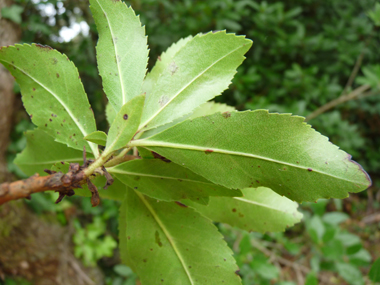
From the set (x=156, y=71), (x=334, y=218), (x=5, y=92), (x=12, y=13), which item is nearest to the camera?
(x=156, y=71)

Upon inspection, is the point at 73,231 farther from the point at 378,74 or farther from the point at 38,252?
the point at 378,74

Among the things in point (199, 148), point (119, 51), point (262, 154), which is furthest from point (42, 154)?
point (262, 154)

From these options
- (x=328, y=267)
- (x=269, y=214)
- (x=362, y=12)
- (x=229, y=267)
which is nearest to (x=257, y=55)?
(x=362, y=12)

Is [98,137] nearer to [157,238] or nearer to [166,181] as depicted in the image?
[166,181]

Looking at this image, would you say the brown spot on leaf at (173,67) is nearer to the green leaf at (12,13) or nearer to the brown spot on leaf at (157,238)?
the brown spot on leaf at (157,238)

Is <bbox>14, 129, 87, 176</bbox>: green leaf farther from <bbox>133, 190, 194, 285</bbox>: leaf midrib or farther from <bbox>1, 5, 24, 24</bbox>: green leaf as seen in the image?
<bbox>1, 5, 24, 24</bbox>: green leaf

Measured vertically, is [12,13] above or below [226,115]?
above

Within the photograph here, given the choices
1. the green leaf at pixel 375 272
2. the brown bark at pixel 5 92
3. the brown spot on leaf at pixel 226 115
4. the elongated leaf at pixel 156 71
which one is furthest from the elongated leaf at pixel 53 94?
the brown bark at pixel 5 92
